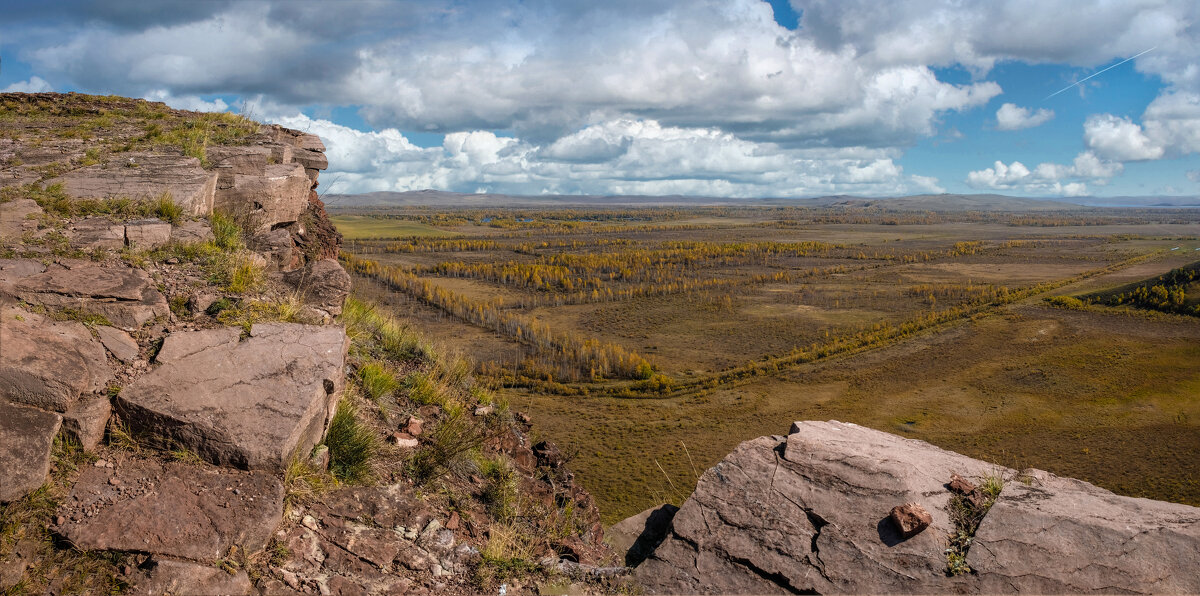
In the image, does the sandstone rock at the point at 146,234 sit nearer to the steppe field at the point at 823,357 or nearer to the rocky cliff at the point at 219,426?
the rocky cliff at the point at 219,426

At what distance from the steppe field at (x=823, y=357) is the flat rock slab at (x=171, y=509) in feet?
24.0

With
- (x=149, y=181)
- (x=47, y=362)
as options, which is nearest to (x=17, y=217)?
(x=149, y=181)

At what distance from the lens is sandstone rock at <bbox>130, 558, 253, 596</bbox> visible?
4.09 m

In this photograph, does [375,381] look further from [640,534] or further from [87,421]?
[640,534]

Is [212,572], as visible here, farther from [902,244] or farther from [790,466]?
[902,244]

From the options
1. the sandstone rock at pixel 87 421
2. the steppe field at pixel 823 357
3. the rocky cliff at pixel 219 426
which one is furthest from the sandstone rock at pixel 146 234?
the steppe field at pixel 823 357

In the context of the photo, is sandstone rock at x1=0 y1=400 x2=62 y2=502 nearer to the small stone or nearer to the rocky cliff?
the rocky cliff

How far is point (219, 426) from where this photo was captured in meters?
5.12

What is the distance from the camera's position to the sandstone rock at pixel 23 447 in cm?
422

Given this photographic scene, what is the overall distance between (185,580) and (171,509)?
0.62 m

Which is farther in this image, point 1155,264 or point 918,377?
point 1155,264

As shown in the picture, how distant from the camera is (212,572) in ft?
14.0

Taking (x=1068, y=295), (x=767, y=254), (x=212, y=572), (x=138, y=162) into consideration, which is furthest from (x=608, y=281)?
(x=212, y=572)

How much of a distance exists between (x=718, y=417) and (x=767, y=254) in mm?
81723
